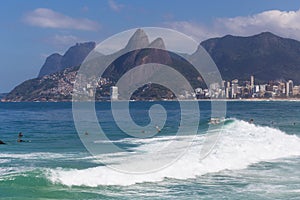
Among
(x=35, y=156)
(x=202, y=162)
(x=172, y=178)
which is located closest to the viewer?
(x=172, y=178)

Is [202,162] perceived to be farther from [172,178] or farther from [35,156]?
[35,156]

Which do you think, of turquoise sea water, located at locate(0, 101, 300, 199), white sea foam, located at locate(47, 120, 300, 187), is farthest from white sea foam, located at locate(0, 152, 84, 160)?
white sea foam, located at locate(47, 120, 300, 187)

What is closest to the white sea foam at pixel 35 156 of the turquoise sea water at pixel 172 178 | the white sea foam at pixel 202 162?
the turquoise sea water at pixel 172 178

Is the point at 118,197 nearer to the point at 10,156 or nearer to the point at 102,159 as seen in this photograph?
the point at 102,159

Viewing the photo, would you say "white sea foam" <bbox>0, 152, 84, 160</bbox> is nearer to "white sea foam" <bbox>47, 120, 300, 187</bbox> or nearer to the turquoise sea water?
the turquoise sea water

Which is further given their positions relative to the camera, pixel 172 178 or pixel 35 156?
pixel 35 156

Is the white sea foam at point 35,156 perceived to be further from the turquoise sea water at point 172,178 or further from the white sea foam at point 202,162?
the white sea foam at point 202,162

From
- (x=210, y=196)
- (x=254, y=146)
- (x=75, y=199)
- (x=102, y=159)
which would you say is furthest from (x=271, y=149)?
(x=75, y=199)

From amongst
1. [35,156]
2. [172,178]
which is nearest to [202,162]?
[172,178]
